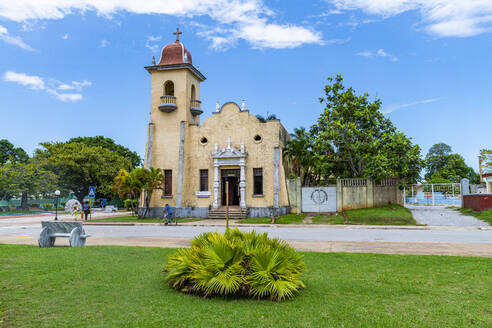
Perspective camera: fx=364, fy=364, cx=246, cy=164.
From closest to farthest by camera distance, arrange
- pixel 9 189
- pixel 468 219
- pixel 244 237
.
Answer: pixel 244 237 → pixel 468 219 → pixel 9 189

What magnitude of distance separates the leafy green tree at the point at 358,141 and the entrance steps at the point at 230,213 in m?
7.10

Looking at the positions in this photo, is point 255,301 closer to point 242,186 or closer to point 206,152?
point 242,186

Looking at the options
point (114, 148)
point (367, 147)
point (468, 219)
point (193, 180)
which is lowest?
point (468, 219)

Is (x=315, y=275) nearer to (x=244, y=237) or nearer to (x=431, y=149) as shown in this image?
(x=244, y=237)

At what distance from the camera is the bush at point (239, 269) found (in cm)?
541

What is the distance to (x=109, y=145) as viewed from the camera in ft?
196

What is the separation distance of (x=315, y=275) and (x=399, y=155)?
23.5m

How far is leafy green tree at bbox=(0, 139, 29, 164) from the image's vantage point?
59719 mm

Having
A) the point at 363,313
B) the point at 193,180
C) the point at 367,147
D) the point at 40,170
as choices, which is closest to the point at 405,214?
the point at 367,147

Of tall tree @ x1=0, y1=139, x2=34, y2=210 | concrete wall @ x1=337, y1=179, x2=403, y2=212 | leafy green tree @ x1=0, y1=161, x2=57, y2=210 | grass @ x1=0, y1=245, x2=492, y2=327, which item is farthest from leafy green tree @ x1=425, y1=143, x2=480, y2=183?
tall tree @ x1=0, y1=139, x2=34, y2=210

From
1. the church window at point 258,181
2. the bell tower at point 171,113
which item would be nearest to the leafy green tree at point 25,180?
the bell tower at point 171,113

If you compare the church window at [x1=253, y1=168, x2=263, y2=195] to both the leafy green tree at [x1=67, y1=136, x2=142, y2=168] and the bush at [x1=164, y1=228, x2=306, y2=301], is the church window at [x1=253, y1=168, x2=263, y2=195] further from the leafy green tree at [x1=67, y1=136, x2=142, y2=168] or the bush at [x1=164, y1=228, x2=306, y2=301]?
the leafy green tree at [x1=67, y1=136, x2=142, y2=168]

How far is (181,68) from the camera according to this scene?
30766mm

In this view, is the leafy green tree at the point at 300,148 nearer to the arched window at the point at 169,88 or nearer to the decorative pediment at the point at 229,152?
the decorative pediment at the point at 229,152
